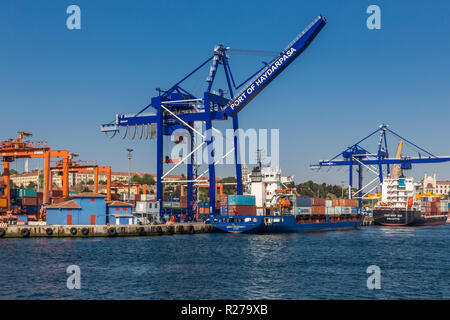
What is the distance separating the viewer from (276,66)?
187 ft

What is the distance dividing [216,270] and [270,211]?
35.1 metres

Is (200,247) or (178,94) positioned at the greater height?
(178,94)

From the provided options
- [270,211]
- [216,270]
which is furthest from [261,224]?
[216,270]

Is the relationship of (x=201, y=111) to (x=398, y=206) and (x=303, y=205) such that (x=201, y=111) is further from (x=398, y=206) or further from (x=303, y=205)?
(x=398, y=206)

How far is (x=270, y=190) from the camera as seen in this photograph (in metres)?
67.1

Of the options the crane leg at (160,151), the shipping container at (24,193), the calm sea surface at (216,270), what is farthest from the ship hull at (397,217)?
the shipping container at (24,193)

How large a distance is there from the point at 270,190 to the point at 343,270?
36.9m

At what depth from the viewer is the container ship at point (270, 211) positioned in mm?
60156

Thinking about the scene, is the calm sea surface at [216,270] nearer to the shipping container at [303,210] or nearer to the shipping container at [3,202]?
the shipping container at [303,210]

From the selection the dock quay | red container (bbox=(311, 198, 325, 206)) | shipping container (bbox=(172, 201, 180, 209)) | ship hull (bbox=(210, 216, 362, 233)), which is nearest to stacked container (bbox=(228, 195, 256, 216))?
ship hull (bbox=(210, 216, 362, 233))

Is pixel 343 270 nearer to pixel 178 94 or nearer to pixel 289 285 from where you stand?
pixel 289 285

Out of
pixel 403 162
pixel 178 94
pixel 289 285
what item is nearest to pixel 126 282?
pixel 289 285

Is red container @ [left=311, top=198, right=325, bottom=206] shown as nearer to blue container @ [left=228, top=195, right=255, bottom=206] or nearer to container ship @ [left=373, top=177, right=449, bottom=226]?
blue container @ [left=228, top=195, right=255, bottom=206]
